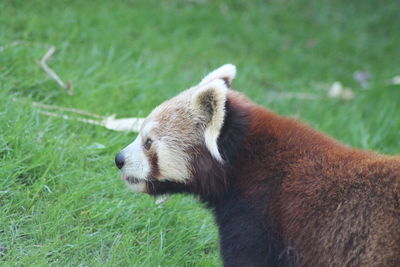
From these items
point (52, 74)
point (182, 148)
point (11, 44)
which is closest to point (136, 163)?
point (182, 148)

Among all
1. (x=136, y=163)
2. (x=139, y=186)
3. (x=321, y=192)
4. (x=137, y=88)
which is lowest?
(x=137, y=88)

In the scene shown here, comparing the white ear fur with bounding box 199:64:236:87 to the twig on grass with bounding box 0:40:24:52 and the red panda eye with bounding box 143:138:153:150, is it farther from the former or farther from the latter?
the twig on grass with bounding box 0:40:24:52

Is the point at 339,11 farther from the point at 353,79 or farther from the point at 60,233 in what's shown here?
the point at 60,233

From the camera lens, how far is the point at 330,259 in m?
3.07

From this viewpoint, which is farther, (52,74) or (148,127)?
(52,74)

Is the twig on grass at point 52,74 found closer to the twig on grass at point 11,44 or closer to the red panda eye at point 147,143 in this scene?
the twig on grass at point 11,44

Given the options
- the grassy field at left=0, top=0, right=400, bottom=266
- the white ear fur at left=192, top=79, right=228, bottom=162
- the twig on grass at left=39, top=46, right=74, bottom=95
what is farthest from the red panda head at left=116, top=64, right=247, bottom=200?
the twig on grass at left=39, top=46, right=74, bottom=95

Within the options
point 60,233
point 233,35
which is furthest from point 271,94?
point 60,233

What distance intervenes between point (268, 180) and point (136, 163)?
0.94 metres

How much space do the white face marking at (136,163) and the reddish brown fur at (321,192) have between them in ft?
2.09

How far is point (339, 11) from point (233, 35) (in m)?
2.52

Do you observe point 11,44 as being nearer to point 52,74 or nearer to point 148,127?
point 52,74

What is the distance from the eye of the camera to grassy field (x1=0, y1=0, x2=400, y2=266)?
12.6 ft

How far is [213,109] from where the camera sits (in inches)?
138
